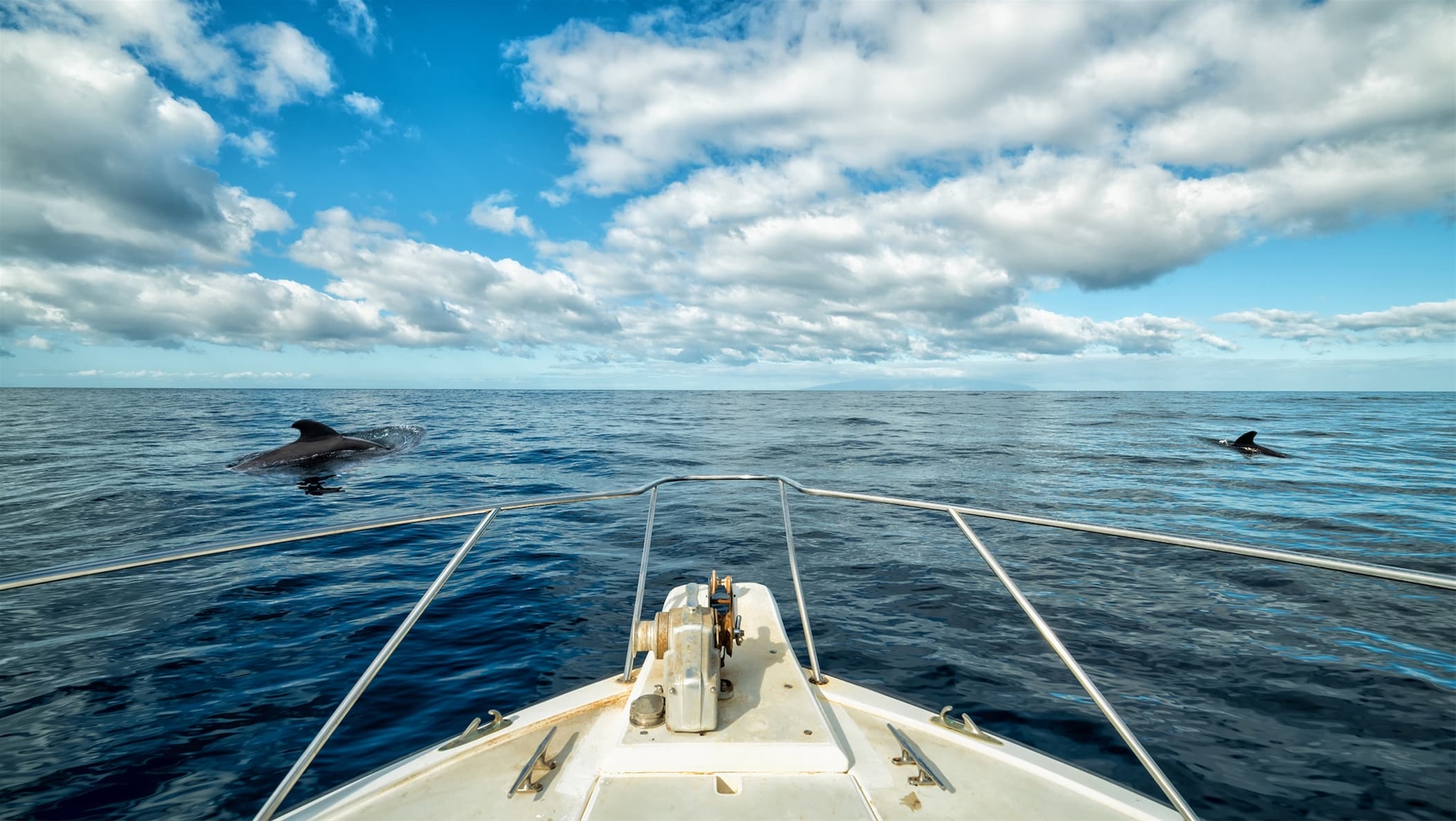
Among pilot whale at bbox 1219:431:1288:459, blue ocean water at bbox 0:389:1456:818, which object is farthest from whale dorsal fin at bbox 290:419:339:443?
pilot whale at bbox 1219:431:1288:459

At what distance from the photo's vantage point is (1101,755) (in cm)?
438

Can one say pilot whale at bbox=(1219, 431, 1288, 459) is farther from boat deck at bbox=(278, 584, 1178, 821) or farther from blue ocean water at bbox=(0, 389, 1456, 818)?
boat deck at bbox=(278, 584, 1178, 821)

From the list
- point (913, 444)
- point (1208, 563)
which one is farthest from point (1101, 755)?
point (913, 444)

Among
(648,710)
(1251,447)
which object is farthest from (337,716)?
(1251,447)

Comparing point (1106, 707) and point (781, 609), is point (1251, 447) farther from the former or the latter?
point (1106, 707)

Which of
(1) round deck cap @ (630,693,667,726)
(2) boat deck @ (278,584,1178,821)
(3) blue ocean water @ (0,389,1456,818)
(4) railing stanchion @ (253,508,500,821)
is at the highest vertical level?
(4) railing stanchion @ (253,508,500,821)

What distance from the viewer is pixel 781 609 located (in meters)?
7.12

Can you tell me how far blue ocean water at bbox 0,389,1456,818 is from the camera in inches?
169

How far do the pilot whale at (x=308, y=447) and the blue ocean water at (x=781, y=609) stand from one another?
2592 millimetres

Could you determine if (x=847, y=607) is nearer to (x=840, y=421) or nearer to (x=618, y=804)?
(x=618, y=804)

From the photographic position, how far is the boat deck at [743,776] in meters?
2.30

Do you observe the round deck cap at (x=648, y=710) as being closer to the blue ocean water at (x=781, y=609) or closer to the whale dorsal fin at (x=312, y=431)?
the blue ocean water at (x=781, y=609)

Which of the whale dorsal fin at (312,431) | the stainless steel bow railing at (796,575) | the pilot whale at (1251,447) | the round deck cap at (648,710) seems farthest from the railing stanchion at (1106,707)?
the pilot whale at (1251,447)

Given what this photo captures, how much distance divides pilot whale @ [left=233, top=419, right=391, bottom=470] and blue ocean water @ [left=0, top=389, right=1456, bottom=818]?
2.59 m
